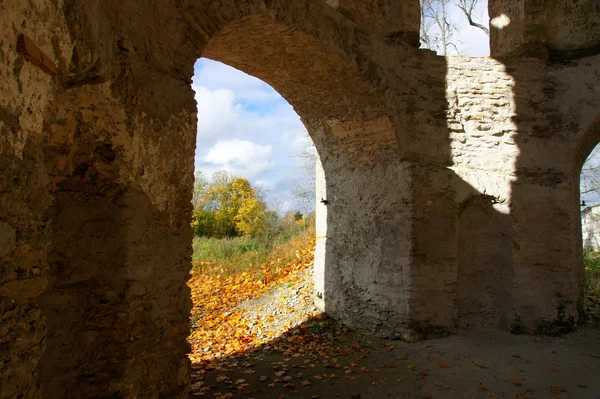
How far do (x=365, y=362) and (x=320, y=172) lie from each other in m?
2.84

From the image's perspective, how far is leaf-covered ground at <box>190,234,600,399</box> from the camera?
14.4 feet

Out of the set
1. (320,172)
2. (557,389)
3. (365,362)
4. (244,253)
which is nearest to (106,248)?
(365,362)

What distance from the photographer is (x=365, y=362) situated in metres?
5.14

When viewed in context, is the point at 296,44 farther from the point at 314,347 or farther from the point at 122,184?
the point at 314,347

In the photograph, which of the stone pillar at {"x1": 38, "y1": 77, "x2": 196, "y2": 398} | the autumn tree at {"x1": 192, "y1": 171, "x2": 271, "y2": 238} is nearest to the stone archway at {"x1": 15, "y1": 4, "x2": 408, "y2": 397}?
the stone pillar at {"x1": 38, "y1": 77, "x2": 196, "y2": 398}

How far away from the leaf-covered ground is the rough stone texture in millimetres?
321

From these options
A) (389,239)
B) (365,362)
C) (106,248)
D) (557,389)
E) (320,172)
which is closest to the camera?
(106,248)

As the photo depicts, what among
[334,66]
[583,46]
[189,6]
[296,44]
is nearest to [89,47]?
[189,6]

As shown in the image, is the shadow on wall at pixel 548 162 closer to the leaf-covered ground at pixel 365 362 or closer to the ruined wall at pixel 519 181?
the ruined wall at pixel 519 181

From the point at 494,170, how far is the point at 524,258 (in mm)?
1158

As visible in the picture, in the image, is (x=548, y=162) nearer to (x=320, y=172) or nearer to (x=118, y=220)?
(x=320, y=172)

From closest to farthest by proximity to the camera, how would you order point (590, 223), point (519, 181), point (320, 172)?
1. point (519, 181)
2. point (320, 172)
3. point (590, 223)

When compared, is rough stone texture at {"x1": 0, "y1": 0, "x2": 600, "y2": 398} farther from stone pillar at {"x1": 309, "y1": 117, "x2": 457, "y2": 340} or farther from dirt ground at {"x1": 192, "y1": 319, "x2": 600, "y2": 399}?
dirt ground at {"x1": 192, "y1": 319, "x2": 600, "y2": 399}

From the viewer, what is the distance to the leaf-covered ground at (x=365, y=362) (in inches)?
172
